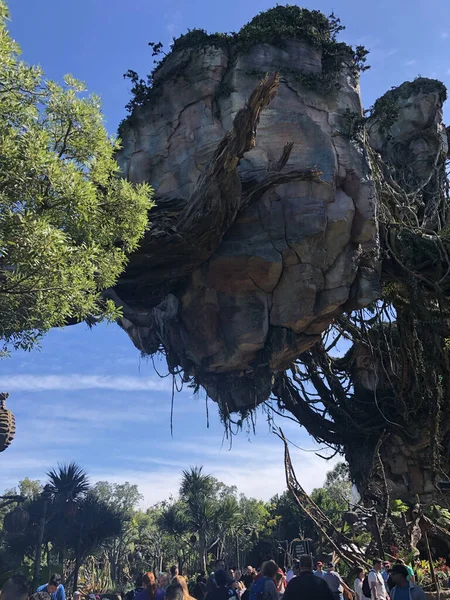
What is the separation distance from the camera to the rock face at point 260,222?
1362cm

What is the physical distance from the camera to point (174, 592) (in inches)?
168

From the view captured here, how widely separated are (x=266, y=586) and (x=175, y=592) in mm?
2036

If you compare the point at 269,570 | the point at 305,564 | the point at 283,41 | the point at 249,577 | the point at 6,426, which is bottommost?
the point at 249,577

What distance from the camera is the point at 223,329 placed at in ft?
47.5

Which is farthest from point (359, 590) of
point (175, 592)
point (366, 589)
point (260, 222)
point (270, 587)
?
point (260, 222)

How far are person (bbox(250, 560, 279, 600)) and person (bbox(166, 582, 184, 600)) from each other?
1.94m

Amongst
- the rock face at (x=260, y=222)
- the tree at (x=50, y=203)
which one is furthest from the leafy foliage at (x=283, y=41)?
the tree at (x=50, y=203)

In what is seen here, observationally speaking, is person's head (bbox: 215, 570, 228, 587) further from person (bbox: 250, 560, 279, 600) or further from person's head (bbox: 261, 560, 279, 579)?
person's head (bbox: 261, 560, 279, 579)

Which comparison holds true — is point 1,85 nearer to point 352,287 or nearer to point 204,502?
point 352,287

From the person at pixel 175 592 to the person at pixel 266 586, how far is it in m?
1.94

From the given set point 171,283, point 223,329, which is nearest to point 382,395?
point 223,329

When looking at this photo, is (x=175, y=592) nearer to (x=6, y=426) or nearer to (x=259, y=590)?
(x=259, y=590)

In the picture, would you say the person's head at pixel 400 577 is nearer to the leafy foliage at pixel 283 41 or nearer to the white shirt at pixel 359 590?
the white shirt at pixel 359 590

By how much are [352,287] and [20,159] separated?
10.0 m
